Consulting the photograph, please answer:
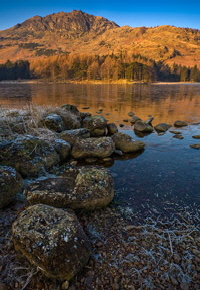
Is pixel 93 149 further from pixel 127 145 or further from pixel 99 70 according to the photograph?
pixel 99 70

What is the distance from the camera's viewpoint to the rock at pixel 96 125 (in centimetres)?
1192

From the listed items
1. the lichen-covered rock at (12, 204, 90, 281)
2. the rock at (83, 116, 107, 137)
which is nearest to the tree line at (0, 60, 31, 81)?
the rock at (83, 116, 107, 137)

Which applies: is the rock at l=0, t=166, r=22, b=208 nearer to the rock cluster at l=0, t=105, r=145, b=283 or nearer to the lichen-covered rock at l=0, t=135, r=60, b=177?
the rock cluster at l=0, t=105, r=145, b=283

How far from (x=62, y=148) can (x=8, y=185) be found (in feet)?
11.3

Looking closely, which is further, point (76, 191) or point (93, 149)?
point (93, 149)

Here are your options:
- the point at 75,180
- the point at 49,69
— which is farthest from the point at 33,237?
the point at 49,69

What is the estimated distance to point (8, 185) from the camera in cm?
458

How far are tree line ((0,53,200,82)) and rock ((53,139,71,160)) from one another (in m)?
113

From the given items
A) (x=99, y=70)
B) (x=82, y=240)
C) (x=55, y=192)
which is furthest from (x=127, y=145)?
(x=99, y=70)

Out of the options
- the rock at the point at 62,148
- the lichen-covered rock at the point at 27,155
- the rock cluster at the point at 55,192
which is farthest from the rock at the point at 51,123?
the lichen-covered rock at the point at 27,155

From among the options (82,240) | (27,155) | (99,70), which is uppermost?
(99,70)

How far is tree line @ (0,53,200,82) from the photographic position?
11669 centimetres

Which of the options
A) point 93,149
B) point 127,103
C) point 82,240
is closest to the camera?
point 82,240

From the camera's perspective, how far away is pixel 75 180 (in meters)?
5.07
